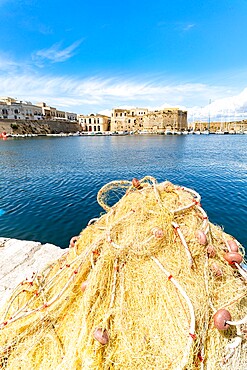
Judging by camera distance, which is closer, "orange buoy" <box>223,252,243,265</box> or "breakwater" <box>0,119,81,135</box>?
"orange buoy" <box>223,252,243,265</box>

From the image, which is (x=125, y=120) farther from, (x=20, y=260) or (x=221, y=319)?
(x=221, y=319)

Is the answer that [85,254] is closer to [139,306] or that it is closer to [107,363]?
[139,306]

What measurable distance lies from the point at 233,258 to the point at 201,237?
2.04ft

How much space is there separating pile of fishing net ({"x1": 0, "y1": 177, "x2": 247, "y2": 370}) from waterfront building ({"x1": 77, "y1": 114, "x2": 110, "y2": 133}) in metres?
145

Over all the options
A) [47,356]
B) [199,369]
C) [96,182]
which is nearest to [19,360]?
[47,356]

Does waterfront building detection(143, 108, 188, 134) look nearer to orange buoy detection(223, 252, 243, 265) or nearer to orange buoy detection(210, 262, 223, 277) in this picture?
orange buoy detection(223, 252, 243, 265)

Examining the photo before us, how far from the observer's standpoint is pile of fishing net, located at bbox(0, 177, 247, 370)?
8.23 feet

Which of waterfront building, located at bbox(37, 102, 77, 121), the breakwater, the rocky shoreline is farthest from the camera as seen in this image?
waterfront building, located at bbox(37, 102, 77, 121)

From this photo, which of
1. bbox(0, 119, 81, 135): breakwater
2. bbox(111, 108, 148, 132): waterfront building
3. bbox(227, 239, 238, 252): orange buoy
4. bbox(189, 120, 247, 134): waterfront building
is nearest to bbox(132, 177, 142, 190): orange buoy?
bbox(227, 239, 238, 252): orange buoy

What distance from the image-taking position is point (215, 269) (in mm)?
2916

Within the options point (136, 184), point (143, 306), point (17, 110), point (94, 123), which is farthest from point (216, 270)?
point (94, 123)

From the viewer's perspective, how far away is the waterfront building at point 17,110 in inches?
3686

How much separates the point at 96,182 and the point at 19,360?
18225 mm

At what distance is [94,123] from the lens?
146 metres
